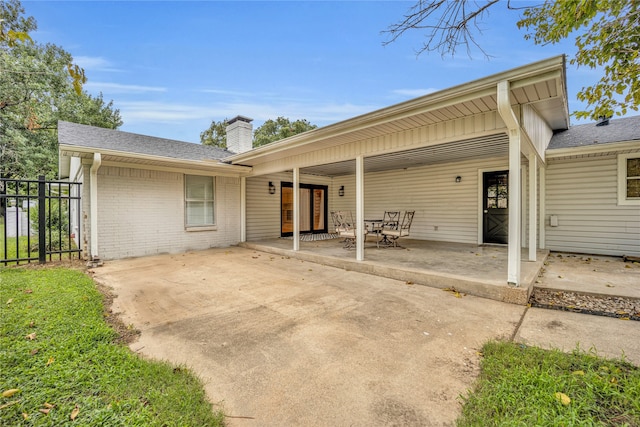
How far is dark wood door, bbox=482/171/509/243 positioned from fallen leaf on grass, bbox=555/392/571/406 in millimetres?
6814

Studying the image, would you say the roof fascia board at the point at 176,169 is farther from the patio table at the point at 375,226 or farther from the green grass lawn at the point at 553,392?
the green grass lawn at the point at 553,392

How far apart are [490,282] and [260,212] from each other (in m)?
7.08

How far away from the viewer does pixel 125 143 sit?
7.02 m

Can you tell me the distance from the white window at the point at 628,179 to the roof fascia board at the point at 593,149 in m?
0.54

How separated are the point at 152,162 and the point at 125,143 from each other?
1123mm

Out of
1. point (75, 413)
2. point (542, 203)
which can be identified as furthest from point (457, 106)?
point (542, 203)

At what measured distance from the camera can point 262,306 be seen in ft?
11.4

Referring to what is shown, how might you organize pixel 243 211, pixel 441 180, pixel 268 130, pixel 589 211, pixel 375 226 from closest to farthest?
pixel 589 211 < pixel 375 226 < pixel 441 180 < pixel 243 211 < pixel 268 130

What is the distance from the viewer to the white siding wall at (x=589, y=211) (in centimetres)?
604

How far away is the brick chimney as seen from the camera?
1013 cm

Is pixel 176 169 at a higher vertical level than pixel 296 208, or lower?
higher

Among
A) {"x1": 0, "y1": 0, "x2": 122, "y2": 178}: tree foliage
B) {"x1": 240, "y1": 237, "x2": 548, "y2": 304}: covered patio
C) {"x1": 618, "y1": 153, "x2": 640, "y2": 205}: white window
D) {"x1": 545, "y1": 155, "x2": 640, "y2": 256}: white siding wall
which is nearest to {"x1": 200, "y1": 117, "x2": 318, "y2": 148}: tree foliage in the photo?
{"x1": 0, "y1": 0, "x2": 122, "y2": 178}: tree foliage

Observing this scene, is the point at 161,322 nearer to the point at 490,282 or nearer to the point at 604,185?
the point at 490,282

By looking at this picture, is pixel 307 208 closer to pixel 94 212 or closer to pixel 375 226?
pixel 375 226
